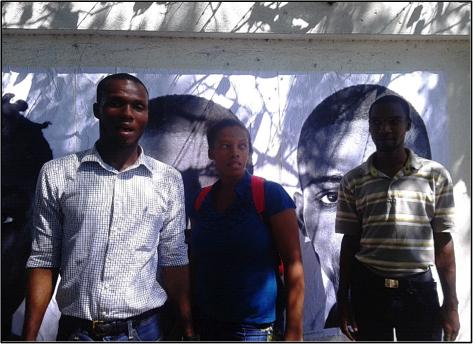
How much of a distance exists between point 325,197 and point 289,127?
0.62 metres

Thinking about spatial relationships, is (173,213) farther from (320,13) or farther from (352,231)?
(320,13)

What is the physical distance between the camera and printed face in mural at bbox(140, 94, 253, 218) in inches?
129

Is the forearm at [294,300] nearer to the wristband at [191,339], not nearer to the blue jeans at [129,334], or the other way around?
the wristband at [191,339]

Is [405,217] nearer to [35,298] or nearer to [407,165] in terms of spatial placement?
[407,165]

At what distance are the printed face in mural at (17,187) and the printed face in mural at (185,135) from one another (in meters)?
0.79

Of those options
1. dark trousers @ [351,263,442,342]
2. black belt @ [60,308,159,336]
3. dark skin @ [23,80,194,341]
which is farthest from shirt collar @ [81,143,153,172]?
dark trousers @ [351,263,442,342]

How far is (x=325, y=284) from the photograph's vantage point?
11.2 feet

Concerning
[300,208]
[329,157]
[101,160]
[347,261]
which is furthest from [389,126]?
[101,160]

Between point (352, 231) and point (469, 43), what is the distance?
1.86 meters

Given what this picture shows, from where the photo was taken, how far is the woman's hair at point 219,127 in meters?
3.21

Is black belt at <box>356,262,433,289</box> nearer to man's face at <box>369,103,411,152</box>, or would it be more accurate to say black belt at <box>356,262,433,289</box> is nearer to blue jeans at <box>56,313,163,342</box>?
man's face at <box>369,103,411,152</box>

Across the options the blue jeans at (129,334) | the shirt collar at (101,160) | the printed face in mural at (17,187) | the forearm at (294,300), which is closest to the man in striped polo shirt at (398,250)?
the forearm at (294,300)

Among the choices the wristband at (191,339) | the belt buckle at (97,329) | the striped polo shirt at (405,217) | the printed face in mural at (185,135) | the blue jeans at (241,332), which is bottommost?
the wristband at (191,339)

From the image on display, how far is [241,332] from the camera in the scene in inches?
104
